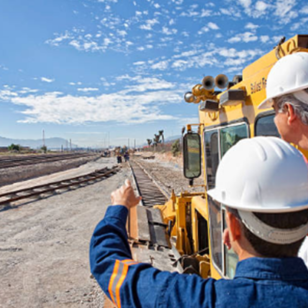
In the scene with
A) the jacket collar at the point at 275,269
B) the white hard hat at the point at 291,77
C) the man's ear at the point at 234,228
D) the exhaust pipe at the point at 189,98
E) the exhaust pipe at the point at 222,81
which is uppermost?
the exhaust pipe at the point at 222,81

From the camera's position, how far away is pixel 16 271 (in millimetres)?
5773

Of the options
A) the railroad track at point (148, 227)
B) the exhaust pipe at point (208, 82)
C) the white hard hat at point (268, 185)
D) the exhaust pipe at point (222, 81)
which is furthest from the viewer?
the railroad track at point (148, 227)

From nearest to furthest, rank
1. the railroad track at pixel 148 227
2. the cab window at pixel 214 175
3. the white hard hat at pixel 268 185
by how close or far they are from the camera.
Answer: the white hard hat at pixel 268 185, the cab window at pixel 214 175, the railroad track at pixel 148 227

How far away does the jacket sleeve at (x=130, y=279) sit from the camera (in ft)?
3.68

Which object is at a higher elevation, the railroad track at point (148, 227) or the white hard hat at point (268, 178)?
the white hard hat at point (268, 178)

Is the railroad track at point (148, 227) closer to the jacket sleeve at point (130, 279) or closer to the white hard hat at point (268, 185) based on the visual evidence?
the jacket sleeve at point (130, 279)

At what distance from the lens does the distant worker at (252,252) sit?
1058mm

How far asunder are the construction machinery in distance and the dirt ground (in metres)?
1.29

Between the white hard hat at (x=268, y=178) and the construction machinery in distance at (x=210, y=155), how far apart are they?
3.83ft

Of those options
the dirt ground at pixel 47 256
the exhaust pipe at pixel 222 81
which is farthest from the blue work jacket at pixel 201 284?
the dirt ground at pixel 47 256

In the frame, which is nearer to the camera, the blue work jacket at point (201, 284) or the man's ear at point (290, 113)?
the blue work jacket at point (201, 284)

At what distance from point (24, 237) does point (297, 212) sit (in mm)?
8118

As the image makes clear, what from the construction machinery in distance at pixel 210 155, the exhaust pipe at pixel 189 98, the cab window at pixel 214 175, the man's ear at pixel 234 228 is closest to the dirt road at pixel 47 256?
the construction machinery in distance at pixel 210 155

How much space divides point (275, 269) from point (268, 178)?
13.8 inches
